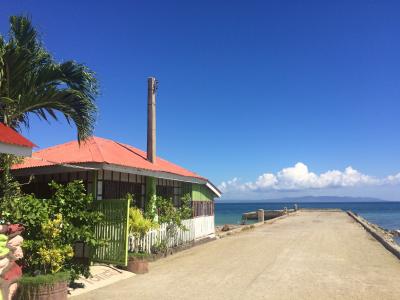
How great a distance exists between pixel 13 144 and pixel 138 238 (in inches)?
288

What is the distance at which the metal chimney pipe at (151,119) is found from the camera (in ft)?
57.8

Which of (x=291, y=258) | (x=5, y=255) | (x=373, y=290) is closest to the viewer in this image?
(x=5, y=255)

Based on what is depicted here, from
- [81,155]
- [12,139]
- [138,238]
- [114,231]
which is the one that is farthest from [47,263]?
[138,238]

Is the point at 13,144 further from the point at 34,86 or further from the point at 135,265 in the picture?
the point at 135,265

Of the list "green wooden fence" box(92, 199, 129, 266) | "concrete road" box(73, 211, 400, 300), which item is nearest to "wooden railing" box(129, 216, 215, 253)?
"concrete road" box(73, 211, 400, 300)

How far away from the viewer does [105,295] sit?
31.6 feet

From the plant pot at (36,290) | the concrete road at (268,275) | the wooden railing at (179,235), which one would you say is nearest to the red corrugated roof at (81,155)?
the wooden railing at (179,235)

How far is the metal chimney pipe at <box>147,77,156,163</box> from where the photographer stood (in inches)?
694

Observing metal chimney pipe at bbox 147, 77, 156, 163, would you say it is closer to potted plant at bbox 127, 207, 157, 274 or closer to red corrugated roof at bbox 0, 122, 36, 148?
potted plant at bbox 127, 207, 157, 274

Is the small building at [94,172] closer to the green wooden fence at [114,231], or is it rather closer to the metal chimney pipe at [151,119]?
the metal chimney pipe at [151,119]

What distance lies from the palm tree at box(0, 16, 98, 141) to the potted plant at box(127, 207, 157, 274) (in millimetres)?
3363

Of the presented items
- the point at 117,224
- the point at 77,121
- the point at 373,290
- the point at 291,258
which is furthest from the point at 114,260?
the point at 291,258

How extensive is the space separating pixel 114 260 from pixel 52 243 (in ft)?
7.17

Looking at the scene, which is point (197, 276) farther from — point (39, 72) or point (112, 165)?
point (39, 72)
